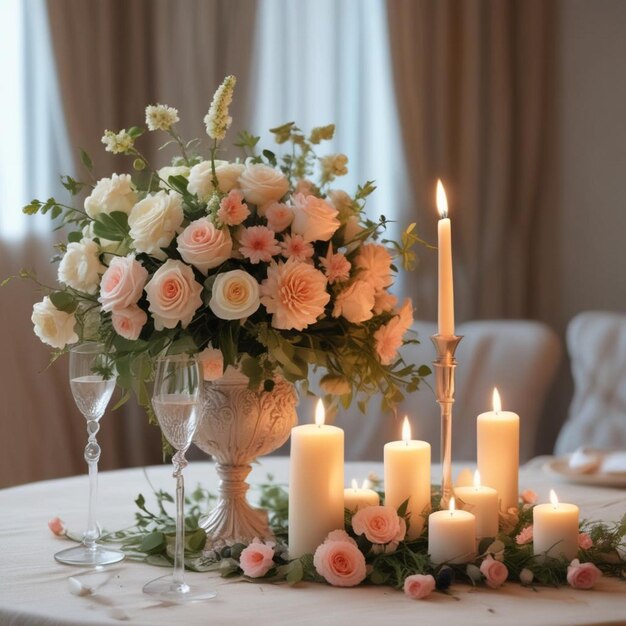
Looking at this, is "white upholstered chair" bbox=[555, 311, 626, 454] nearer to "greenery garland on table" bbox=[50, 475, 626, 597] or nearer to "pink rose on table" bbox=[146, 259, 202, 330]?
"greenery garland on table" bbox=[50, 475, 626, 597]

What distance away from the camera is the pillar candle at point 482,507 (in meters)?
1.46

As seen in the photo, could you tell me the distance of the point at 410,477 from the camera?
4.90ft

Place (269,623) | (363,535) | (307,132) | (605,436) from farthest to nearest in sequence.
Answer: (307,132)
(605,436)
(363,535)
(269,623)

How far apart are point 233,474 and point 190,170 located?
17.5 inches

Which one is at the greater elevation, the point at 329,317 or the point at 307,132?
the point at 307,132

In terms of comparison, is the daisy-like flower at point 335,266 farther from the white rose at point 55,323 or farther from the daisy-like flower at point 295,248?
the white rose at point 55,323

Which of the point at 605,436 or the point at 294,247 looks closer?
the point at 294,247

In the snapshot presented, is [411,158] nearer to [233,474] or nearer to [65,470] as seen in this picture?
[65,470]

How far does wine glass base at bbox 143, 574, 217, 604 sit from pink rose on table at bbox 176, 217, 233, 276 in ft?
1.35

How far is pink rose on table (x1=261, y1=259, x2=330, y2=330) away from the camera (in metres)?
1.42

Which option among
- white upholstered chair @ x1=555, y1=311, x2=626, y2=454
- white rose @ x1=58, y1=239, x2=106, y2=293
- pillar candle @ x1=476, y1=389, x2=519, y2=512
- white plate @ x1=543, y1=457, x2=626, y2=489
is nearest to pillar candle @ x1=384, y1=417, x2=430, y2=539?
pillar candle @ x1=476, y1=389, x2=519, y2=512

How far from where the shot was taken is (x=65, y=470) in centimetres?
336

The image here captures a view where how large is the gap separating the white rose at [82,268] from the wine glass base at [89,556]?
0.36 meters

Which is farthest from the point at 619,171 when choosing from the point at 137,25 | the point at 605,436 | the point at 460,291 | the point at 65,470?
the point at 65,470
